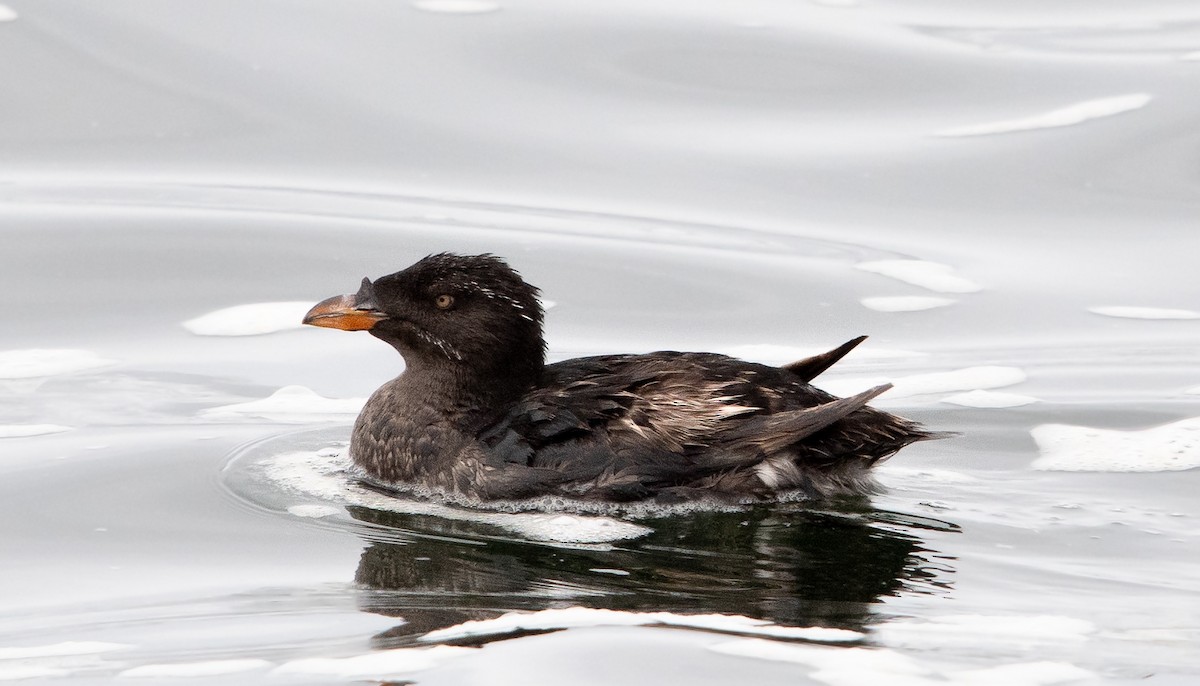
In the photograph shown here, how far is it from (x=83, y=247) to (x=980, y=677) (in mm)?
7190

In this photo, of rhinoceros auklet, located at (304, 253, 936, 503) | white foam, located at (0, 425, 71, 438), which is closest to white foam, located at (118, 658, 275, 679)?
rhinoceros auklet, located at (304, 253, 936, 503)

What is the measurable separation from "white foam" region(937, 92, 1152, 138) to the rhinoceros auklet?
552cm

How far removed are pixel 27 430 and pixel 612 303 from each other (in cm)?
350

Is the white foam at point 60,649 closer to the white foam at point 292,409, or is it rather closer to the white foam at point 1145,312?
the white foam at point 292,409

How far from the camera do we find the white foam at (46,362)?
8.96 meters

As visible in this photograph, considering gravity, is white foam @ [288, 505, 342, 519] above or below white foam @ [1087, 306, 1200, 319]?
below

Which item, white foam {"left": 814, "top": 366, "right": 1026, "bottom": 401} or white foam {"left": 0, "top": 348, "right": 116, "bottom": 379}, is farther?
white foam {"left": 0, "top": 348, "right": 116, "bottom": 379}

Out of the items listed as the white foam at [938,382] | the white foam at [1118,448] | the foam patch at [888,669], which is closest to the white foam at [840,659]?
the foam patch at [888,669]

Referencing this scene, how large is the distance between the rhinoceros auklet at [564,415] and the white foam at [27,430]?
1.54 m

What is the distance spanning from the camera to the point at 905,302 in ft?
33.8

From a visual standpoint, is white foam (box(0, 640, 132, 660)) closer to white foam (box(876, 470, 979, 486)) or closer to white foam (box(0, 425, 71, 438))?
white foam (box(0, 425, 71, 438))

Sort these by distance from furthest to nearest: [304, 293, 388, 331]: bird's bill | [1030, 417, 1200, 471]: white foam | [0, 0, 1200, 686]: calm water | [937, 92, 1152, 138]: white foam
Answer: [937, 92, 1152, 138]: white foam
[1030, 417, 1200, 471]: white foam
[304, 293, 388, 331]: bird's bill
[0, 0, 1200, 686]: calm water

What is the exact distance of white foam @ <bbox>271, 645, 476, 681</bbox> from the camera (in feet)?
17.0

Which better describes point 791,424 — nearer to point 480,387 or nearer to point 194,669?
point 480,387
